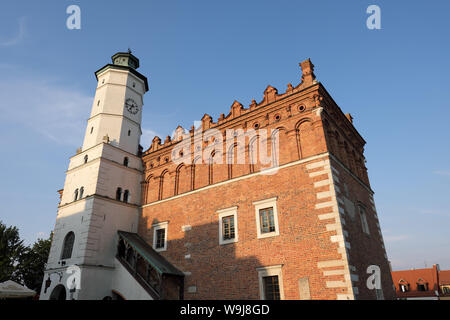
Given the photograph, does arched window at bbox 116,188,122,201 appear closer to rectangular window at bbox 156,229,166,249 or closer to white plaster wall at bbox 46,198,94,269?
white plaster wall at bbox 46,198,94,269

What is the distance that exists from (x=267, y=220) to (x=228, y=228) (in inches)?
104

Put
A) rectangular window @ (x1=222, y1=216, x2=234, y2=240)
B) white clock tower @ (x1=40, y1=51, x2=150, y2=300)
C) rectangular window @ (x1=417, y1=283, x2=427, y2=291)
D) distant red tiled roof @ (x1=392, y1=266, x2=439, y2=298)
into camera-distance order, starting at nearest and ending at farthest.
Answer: rectangular window @ (x1=222, y1=216, x2=234, y2=240) → white clock tower @ (x1=40, y1=51, x2=150, y2=300) → distant red tiled roof @ (x1=392, y1=266, x2=439, y2=298) → rectangular window @ (x1=417, y1=283, x2=427, y2=291)

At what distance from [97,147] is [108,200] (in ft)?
14.4

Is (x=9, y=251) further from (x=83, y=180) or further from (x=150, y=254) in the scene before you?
(x=150, y=254)

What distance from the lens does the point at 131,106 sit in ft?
85.2

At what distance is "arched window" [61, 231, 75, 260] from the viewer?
20078 millimetres

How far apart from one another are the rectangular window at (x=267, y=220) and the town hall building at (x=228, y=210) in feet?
0.19

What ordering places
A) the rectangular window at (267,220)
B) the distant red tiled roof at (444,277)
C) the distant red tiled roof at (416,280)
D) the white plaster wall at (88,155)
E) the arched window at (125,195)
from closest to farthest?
1. the rectangular window at (267,220)
2. the white plaster wall at (88,155)
3. the arched window at (125,195)
4. the distant red tiled roof at (416,280)
5. the distant red tiled roof at (444,277)

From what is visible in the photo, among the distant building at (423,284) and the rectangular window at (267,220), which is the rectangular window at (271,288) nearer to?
the rectangular window at (267,220)

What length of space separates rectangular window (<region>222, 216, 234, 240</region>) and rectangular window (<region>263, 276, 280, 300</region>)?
127 inches

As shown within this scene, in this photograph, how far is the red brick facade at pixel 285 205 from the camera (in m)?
13.8

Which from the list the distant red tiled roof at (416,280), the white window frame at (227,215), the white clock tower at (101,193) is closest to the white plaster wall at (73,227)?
the white clock tower at (101,193)

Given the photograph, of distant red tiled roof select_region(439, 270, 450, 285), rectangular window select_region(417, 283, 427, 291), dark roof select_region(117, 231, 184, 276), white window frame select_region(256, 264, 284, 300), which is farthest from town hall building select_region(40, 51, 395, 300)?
distant red tiled roof select_region(439, 270, 450, 285)
